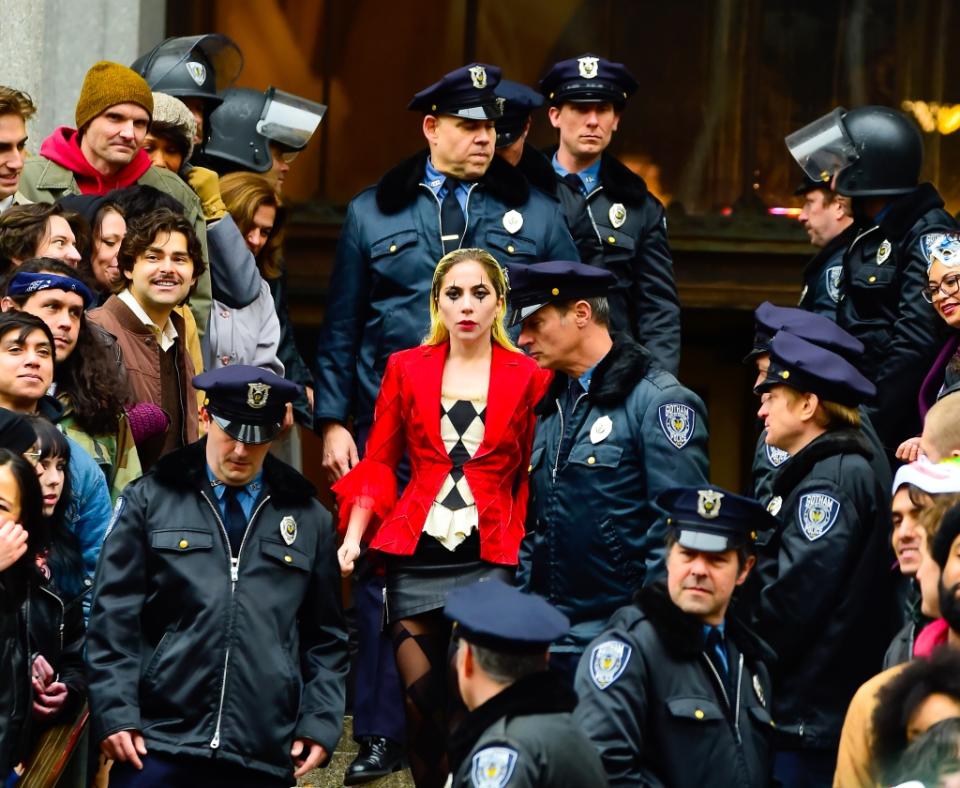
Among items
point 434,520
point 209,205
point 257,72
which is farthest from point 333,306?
point 257,72

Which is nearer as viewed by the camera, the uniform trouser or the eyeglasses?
the uniform trouser

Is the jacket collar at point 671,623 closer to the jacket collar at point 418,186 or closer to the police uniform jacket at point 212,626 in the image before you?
the police uniform jacket at point 212,626

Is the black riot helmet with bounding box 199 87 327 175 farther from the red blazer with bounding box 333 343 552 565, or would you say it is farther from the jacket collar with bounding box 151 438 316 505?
the jacket collar with bounding box 151 438 316 505

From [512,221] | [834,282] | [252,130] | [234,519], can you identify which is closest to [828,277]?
[834,282]

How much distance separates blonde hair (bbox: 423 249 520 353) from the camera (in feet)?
25.2

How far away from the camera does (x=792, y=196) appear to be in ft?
37.2

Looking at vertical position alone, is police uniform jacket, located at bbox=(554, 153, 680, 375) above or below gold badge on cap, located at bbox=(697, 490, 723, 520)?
above

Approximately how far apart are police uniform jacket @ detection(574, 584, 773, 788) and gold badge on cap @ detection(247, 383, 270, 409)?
136cm

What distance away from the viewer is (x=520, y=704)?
16.8ft

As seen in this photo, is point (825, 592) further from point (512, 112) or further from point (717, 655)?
point (512, 112)

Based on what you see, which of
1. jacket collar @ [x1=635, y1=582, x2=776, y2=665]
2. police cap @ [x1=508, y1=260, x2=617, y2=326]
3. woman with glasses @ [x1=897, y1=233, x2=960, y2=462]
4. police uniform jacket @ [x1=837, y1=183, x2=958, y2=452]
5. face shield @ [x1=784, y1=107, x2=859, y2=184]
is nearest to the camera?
jacket collar @ [x1=635, y1=582, x2=776, y2=665]

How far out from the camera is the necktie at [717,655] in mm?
6285

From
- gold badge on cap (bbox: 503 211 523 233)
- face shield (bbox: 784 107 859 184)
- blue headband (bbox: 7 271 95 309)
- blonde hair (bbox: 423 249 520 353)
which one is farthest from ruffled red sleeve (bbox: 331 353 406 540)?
face shield (bbox: 784 107 859 184)

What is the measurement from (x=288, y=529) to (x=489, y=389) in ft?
3.27
